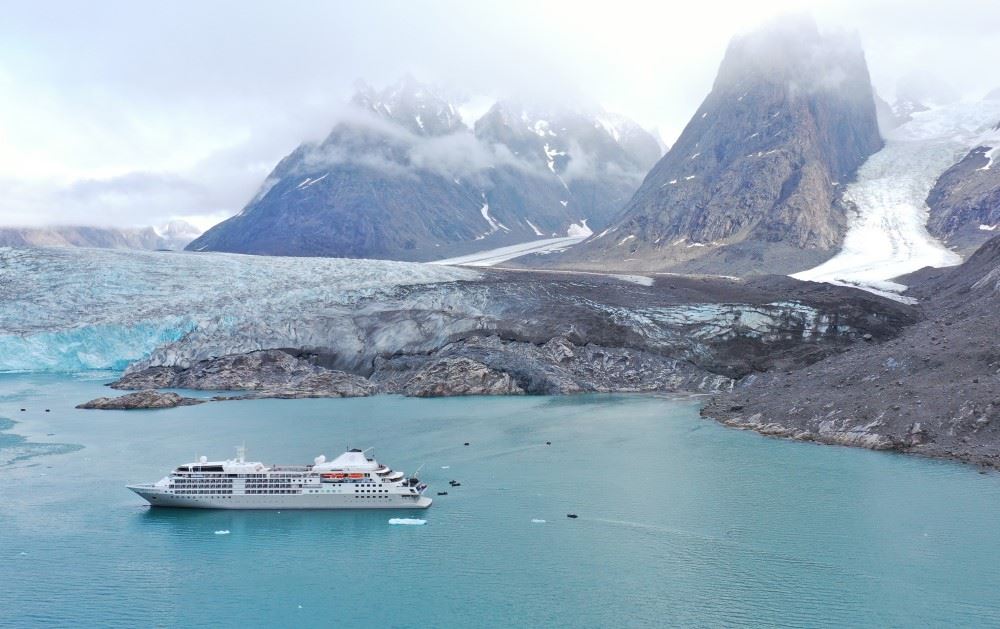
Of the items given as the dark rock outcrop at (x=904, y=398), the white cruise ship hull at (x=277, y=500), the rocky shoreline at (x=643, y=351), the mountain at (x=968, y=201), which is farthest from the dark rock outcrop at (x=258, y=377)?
the mountain at (x=968, y=201)

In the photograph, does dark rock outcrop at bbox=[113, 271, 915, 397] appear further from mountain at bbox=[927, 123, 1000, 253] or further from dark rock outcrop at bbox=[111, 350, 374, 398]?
mountain at bbox=[927, 123, 1000, 253]

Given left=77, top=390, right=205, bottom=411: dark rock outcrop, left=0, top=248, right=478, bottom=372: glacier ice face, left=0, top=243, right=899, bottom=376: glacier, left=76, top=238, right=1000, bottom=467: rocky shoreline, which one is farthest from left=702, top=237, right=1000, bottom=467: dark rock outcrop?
left=0, top=248, right=478, bottom=372: glacier ice face

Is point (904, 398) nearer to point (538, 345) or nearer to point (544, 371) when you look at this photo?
point (544, 371)

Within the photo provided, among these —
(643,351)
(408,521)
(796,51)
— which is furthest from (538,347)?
(796,51)

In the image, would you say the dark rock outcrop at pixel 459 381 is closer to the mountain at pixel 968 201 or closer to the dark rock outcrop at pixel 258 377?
the dark rock outcrop at pixel 258 377

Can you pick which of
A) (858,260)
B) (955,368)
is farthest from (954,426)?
(858,260)

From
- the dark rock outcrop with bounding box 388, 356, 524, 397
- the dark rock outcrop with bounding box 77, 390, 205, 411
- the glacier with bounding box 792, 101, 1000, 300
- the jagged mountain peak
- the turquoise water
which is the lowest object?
the turquoise water
